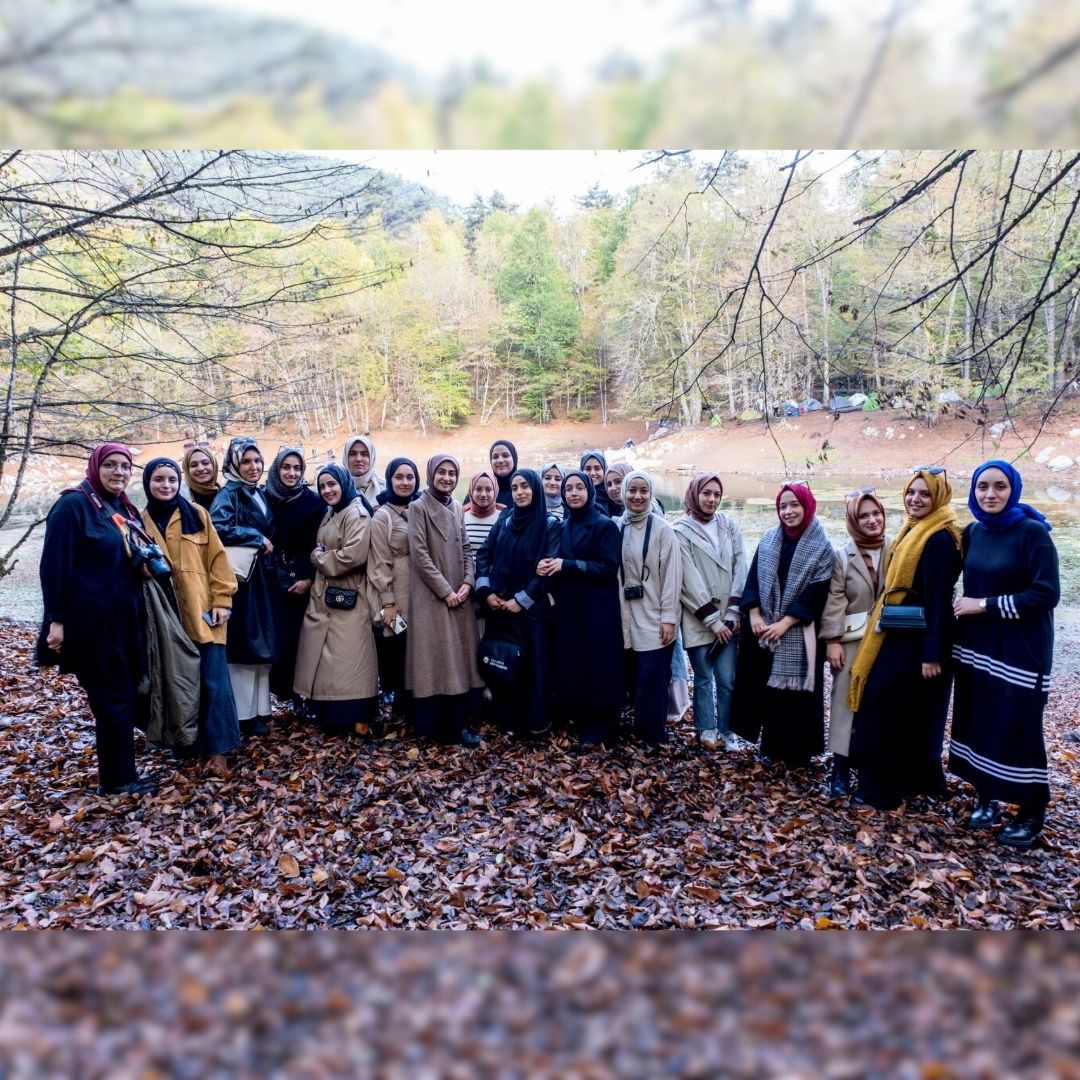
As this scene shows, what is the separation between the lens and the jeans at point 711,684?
14.0ft

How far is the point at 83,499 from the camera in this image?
3.22 m

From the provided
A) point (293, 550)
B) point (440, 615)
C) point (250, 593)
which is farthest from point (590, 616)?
point (250, 593)

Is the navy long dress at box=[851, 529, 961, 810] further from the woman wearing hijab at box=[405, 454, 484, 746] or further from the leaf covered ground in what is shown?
the woman wearing hijab at box=[405, 454, 484, 746]

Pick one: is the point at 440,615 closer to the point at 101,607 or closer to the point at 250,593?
the point at 250,593

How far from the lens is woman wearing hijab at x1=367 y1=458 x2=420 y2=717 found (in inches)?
161

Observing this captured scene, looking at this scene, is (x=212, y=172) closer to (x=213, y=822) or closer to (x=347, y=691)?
(x=347, y=691)

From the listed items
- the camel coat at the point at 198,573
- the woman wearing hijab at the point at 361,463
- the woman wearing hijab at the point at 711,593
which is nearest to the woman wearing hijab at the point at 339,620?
the woman wearing hijab at the point at 361,463

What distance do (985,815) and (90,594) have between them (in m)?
4.50

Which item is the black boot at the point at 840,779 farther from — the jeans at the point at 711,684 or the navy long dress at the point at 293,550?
the navy long dress at the point at 293,550

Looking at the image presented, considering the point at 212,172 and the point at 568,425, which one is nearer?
the point at 212,172

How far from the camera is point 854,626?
12.2ft

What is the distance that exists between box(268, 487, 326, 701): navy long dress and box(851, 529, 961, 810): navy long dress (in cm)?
329

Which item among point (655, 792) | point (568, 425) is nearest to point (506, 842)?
point (655, 792)

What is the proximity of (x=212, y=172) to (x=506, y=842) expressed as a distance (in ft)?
12.8
